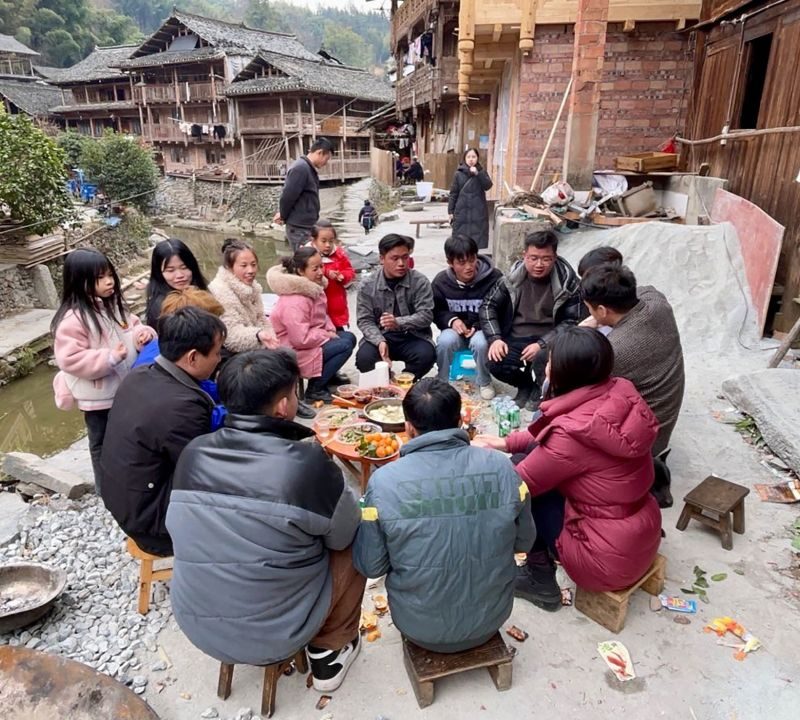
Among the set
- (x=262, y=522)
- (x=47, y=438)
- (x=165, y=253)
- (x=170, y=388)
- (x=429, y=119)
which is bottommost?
(x=47, y=438)

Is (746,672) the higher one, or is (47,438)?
(746,672)

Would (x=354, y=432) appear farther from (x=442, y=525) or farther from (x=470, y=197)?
(x=470, y=197)

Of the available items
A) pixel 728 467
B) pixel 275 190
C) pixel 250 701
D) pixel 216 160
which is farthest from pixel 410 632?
pixel 216 160

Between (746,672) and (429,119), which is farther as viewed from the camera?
(429,119)

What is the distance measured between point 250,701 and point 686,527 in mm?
2426

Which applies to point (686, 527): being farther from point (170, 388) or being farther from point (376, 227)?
point (376, 227)

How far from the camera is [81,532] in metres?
3.30

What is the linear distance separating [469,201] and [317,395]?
540 cm

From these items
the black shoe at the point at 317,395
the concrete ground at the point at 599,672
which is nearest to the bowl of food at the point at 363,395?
the black shoe at the point at 317,395

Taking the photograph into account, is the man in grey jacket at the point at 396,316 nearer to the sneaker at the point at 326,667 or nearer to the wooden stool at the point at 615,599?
the wooden stool at the point at 615,599

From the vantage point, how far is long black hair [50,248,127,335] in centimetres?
314

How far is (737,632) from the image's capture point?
2.46 metres

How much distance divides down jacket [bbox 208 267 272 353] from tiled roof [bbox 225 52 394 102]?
25.0 metres

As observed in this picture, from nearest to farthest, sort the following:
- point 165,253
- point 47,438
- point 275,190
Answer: point 165,253 < point 47,438 < point 275,190
